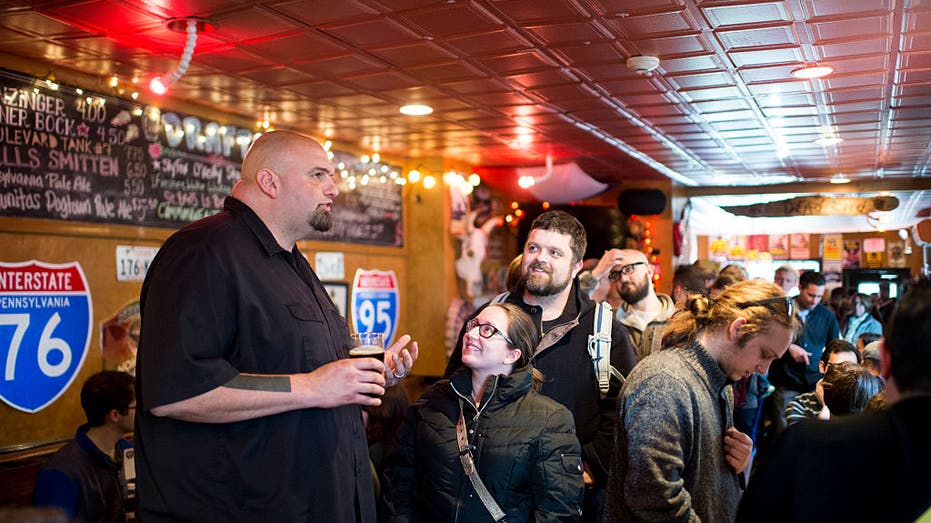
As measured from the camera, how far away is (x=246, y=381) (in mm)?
2203

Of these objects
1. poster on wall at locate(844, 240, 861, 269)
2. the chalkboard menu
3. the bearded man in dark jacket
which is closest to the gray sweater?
the bearded man in dark jacket

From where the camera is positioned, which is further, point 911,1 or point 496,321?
point 911,1

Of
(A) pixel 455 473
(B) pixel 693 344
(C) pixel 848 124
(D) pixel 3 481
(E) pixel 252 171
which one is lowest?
(D) pixel 3 481

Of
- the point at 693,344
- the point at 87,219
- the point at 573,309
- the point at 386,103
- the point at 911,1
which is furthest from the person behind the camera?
the point at 386,103

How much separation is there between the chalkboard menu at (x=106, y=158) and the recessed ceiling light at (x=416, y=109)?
1480 millimetres

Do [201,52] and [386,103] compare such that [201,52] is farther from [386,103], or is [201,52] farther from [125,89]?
[386,103]

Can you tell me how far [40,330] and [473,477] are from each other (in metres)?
3.68

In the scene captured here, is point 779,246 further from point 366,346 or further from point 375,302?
point 366,346

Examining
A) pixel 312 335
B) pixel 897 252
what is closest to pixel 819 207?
pixel 897 252

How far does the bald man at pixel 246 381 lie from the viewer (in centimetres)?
217

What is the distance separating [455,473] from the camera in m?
2.81

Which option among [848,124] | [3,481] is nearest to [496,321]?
[3,481]

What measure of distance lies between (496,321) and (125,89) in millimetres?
4078

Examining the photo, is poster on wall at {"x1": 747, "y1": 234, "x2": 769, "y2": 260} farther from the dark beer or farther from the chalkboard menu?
the dark beer
